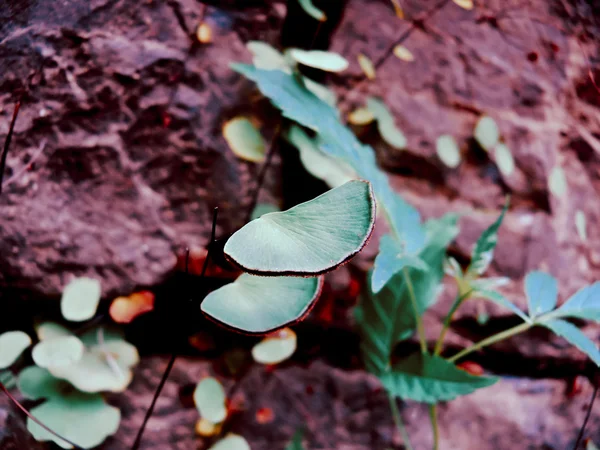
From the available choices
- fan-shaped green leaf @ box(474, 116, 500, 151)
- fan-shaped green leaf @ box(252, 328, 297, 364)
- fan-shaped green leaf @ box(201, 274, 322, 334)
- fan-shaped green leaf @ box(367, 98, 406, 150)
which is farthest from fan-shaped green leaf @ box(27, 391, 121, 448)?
fan-shaped green leaf @ box(474, 116, 500, 151)

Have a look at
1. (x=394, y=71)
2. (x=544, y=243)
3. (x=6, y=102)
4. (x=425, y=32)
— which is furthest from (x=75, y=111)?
(x=544, y=243)

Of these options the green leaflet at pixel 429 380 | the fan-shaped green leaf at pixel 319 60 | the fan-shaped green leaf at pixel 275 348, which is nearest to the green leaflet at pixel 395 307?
the green leaflet at pixel 429 380

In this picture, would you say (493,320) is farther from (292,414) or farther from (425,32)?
(425,32)

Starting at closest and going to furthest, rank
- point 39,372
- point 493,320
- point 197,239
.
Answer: point 39,372 < point 197,239 < point 493,320

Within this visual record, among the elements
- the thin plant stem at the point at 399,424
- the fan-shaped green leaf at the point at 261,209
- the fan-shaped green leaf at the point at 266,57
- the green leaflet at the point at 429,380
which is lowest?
the thin plant stem at the point at 399,424

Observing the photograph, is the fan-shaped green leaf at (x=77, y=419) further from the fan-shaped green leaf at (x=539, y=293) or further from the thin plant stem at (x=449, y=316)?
the fan-shaped green leaf at (x=539, y=293)

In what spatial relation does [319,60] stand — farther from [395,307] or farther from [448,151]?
[395,307]

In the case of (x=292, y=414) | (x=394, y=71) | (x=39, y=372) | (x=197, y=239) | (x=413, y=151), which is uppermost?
(x=394, y=71)

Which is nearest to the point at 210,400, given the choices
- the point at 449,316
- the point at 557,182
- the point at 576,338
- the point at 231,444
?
the point at 231,444
